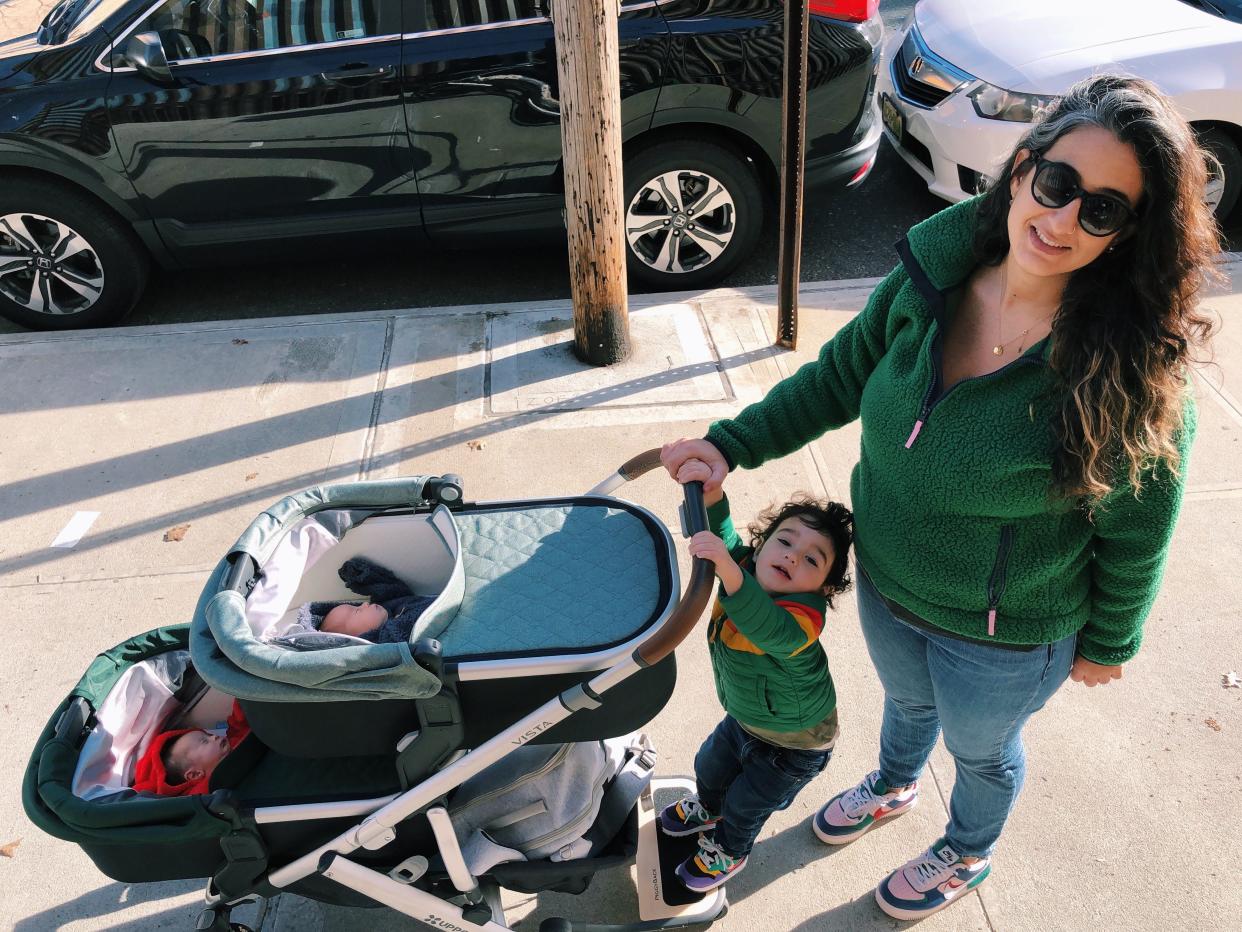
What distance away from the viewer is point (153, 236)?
5078 mm

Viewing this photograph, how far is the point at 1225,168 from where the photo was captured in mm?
5555

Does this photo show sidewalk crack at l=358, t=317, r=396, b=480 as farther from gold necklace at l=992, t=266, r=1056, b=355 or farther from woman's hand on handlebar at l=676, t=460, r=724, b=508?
gold necklace at l=992, t=266, r=1056, b=355

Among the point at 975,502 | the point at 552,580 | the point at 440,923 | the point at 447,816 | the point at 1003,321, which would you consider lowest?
the point at 440,923

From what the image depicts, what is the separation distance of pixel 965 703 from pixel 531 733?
911mm

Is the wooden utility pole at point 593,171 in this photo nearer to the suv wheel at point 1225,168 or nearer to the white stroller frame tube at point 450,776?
the white stroller frame tube at point 450,776

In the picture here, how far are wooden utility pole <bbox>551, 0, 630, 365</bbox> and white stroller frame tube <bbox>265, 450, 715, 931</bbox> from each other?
7.45 ft

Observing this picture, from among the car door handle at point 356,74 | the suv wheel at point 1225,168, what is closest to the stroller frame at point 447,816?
the car door handle at point 356,74

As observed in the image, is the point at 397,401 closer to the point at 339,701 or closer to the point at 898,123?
the point at 339,701

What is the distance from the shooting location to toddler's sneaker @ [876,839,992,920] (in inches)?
105

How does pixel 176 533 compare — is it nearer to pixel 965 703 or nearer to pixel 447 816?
pixel 447 816

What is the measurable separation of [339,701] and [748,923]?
4.21 feet

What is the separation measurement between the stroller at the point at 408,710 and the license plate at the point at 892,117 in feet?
14.2

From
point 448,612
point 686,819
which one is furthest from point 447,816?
point 686,819

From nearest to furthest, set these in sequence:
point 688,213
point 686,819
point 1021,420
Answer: point 1021,420 < point 686,819 < point 688,213
